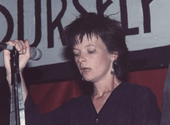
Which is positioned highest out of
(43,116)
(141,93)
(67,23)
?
(67,23)

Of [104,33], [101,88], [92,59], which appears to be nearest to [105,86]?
[101,88]

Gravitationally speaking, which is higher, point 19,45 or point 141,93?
point 19,45

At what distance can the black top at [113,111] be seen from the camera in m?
1.27

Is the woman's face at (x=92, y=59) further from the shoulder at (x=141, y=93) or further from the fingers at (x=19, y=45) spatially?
the fingers at (x=19, y=45)

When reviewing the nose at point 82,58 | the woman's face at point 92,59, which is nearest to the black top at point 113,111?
the woman's face at point 92,59

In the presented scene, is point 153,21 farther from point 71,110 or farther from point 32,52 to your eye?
point 32,52

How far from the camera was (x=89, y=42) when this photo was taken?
1473mm

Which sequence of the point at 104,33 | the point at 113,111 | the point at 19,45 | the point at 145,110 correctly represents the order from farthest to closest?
the point at 104,33 → the point at 113,111 → the point at 145,110 → the point at 19,45

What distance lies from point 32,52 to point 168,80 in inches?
26.2

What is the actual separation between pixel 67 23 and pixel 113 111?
3.63 feet

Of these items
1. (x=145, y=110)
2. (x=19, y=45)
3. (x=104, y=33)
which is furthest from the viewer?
(x=104, y=33)

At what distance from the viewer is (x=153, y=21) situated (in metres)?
2.00

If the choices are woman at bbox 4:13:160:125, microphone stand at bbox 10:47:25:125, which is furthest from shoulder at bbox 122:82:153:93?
microphone stand at bbox 10:47:25:125

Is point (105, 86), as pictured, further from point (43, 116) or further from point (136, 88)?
point (43, 116)
